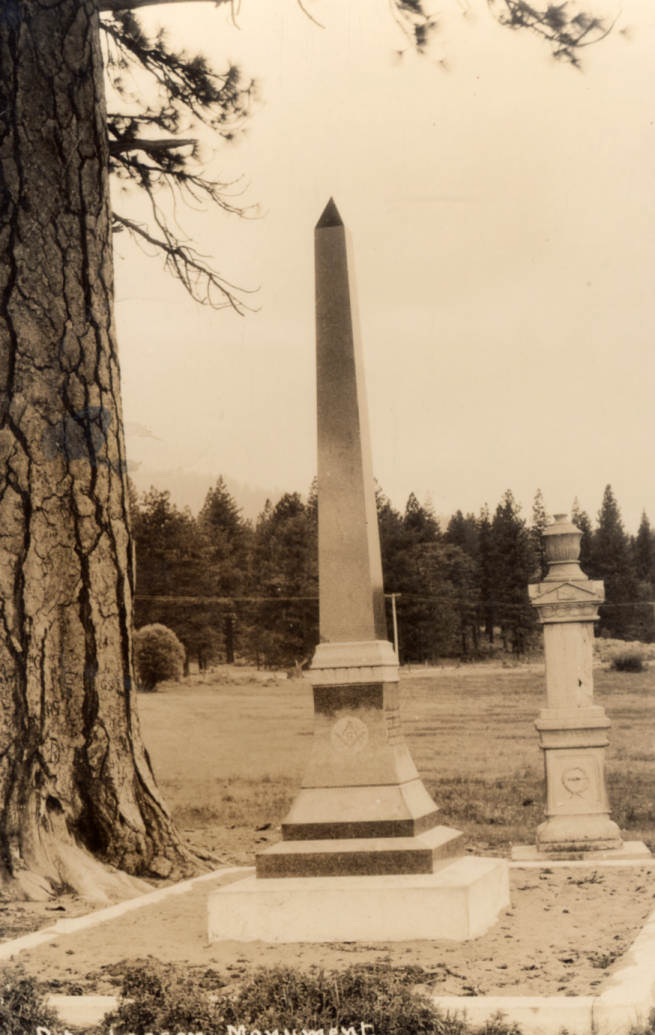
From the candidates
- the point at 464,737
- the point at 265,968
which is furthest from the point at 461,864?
the point at 464,737

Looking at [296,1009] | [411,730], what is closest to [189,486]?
[411,730]

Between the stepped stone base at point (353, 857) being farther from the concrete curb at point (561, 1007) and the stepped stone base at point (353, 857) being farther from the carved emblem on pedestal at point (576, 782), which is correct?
the carved emblem on pedestal at point (576, 782)

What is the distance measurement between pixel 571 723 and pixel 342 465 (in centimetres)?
304

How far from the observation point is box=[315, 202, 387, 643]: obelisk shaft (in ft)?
18.6

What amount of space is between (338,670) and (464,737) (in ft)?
22.4

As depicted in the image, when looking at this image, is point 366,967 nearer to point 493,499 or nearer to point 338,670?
point 338,670

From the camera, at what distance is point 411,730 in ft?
40.9

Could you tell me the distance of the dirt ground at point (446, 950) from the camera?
4152 millimetres

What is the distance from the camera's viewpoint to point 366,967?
432 cm

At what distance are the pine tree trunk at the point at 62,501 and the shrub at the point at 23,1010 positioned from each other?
Result: 2215mm

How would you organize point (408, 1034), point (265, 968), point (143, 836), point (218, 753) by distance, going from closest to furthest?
point (408, 1034), point (265, 968), point (143, 836), point (218, 753)

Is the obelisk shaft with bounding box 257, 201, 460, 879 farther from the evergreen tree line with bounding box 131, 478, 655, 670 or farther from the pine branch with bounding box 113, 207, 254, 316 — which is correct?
the evergreen tree line with bounding box 131, 478, 655, 670

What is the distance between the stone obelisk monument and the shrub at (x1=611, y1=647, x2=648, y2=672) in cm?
662

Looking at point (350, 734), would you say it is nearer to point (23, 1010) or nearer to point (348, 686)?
point (348, 686)
